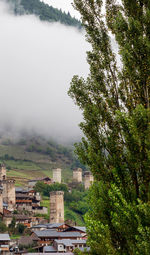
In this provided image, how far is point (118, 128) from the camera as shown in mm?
16266

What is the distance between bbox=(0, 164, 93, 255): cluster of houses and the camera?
218 ft

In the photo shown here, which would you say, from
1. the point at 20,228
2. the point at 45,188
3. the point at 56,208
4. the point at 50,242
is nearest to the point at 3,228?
the point at 20,228

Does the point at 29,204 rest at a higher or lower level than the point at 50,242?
higher

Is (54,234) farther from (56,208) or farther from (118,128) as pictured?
(118,128)

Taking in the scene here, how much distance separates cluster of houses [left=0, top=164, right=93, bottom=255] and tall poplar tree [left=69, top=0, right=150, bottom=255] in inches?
1542

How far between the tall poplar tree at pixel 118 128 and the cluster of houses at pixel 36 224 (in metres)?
39.2

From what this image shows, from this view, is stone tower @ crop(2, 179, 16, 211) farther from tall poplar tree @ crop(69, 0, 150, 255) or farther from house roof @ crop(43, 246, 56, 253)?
tall poplar tree @ crop(69, 0, 150, 255)

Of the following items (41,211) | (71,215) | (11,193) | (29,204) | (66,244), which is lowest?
(66,244)

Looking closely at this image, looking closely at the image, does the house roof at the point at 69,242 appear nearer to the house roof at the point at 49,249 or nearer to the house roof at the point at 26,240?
the house roof at the point at 49,249

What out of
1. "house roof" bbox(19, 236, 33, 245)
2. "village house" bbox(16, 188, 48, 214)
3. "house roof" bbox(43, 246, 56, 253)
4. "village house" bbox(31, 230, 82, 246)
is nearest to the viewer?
"house roof" bbox(43, 246, 56, 253)

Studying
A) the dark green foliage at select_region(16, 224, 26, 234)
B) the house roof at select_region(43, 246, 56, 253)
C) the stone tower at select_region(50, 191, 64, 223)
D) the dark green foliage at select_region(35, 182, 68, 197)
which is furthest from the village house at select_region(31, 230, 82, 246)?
the dark green foliage at select_region(35, 182, 68, 197)

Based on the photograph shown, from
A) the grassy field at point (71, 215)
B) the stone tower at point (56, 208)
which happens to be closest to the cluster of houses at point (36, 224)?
the stone tower at point (56, 208)

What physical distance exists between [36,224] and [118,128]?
79.5 meters

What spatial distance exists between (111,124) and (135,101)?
1.46 meters
